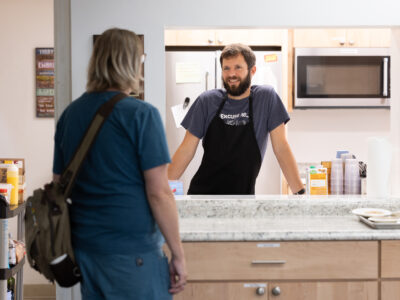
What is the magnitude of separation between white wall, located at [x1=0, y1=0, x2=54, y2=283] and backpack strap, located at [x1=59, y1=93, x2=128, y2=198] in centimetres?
281

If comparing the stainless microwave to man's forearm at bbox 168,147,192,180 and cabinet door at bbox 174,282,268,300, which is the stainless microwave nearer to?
man's forearm at bbox 168,147,192,180

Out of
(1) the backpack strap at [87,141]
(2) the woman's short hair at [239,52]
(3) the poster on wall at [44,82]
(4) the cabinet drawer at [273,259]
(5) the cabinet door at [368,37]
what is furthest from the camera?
(5) the cabinet door at [368,37]

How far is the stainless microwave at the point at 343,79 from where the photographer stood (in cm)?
428

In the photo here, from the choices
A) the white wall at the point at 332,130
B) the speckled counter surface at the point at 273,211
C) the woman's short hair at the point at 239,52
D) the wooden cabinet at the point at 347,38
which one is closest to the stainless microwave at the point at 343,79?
the wooden cabinet at the point at 347,38

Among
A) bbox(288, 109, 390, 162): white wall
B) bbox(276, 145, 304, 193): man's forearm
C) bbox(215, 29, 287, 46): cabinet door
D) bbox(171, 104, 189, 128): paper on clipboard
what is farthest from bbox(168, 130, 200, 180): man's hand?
bbox(288, 109, 390, 162): white wall

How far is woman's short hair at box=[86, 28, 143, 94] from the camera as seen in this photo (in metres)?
1.61

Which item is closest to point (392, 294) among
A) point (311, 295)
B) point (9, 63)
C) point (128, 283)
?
point (311, 295)

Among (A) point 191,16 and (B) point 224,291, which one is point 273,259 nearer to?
(B) point 224,291

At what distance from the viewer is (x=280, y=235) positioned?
7.00ft

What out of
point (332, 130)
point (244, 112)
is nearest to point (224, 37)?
point (244, 112)

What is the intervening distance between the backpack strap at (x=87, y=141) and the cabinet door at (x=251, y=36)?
2.68 meters

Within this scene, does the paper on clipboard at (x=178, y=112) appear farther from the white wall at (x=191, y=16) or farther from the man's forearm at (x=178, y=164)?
the white wall at (x=191, y=16)

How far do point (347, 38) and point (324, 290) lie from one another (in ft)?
8.78

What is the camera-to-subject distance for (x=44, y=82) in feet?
14.0
